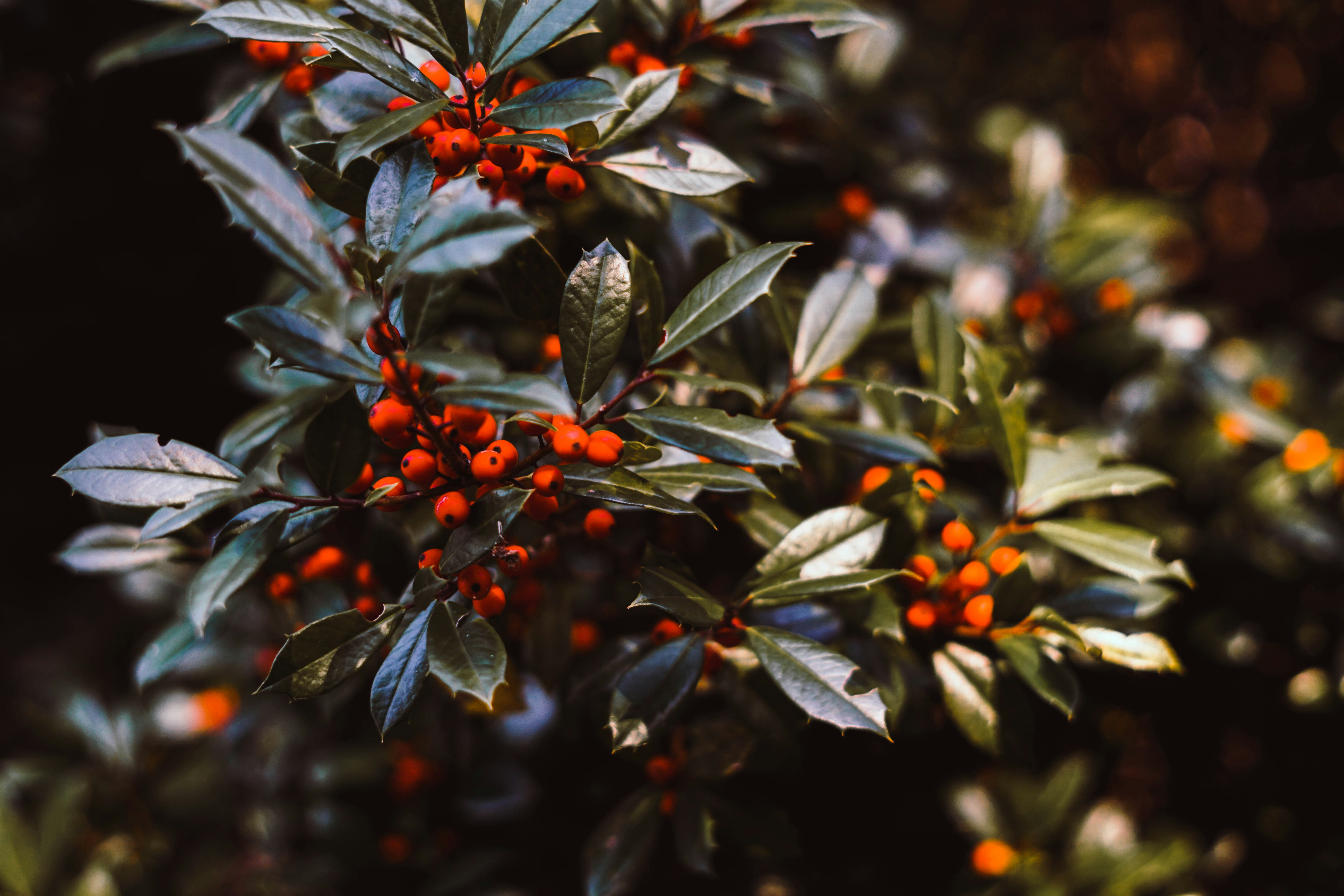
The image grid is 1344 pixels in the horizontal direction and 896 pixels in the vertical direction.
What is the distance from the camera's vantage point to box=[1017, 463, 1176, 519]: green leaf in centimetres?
87

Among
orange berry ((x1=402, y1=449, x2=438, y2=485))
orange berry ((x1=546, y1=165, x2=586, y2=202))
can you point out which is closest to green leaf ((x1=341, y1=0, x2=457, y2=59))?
orange berry ((x1=546, y1=165, x2=586, y2=202))

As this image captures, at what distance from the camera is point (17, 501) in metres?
1.90

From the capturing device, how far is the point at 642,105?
2.51 ft

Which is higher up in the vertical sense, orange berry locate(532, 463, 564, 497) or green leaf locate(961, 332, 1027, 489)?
orange berry locate(532, 463, 564, 497)

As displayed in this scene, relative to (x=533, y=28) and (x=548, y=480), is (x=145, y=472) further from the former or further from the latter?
(x=533, y=28)

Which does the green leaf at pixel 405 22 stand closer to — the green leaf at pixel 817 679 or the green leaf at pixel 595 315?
the green leaf at pixel 595 315

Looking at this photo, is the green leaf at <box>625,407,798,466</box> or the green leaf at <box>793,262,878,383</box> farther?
the green leaf at <box>793,262,878,383</box>

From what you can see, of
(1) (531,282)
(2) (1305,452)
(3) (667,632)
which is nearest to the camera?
(1) (531,282)

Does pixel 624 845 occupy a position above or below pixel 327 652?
below

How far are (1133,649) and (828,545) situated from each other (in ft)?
1.08

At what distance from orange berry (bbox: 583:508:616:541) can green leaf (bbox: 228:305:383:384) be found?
254 mm

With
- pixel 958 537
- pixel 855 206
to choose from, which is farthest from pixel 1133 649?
pixel 855 206

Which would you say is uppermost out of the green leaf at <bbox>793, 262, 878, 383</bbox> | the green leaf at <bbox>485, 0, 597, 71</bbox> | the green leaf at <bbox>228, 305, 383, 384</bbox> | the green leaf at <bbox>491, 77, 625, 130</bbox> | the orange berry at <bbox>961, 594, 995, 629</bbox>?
the green leaf at <bbox>485, 0, 597, 71</bbox>

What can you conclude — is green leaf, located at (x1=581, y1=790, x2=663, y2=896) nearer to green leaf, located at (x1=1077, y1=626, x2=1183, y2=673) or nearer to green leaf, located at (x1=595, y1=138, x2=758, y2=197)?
green leaf, located at (x1=1077, y1=626, x2=1183, y2=673)
